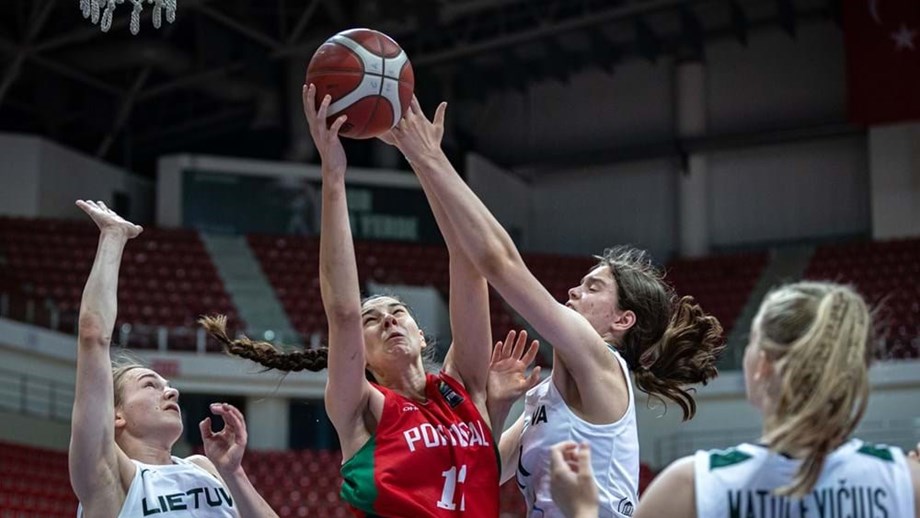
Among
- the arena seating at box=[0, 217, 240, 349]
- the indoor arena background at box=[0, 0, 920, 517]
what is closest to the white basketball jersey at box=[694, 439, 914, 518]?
the indoor arena background at box=[0, 0, 920, 517]

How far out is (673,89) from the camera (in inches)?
802

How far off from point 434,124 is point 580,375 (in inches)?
30.7

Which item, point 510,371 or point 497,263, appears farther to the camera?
point 510,371

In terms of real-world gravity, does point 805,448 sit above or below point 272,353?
below

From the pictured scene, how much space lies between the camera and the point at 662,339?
12.6 feet

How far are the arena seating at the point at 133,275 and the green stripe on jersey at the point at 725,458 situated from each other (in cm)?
1330

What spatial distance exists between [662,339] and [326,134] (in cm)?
107

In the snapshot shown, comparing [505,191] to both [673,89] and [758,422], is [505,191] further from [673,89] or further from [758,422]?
[758,422]

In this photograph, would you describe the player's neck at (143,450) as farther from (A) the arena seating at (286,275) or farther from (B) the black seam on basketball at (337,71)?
(A) the arena seating at (286,275)

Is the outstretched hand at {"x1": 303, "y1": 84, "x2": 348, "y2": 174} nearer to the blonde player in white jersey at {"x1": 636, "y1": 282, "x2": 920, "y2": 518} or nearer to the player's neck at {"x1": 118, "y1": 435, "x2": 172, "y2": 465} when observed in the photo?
the player's neck at {"x1": 118, "y1": 435, "x2": 172, "y2": 465}

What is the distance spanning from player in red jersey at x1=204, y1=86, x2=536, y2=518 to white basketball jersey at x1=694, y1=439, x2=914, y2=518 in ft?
4.32

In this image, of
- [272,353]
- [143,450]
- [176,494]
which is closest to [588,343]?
[272,353]

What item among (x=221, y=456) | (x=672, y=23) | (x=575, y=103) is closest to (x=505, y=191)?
(x=575, y=103)

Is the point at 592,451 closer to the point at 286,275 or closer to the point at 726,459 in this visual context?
the point at 726,459
